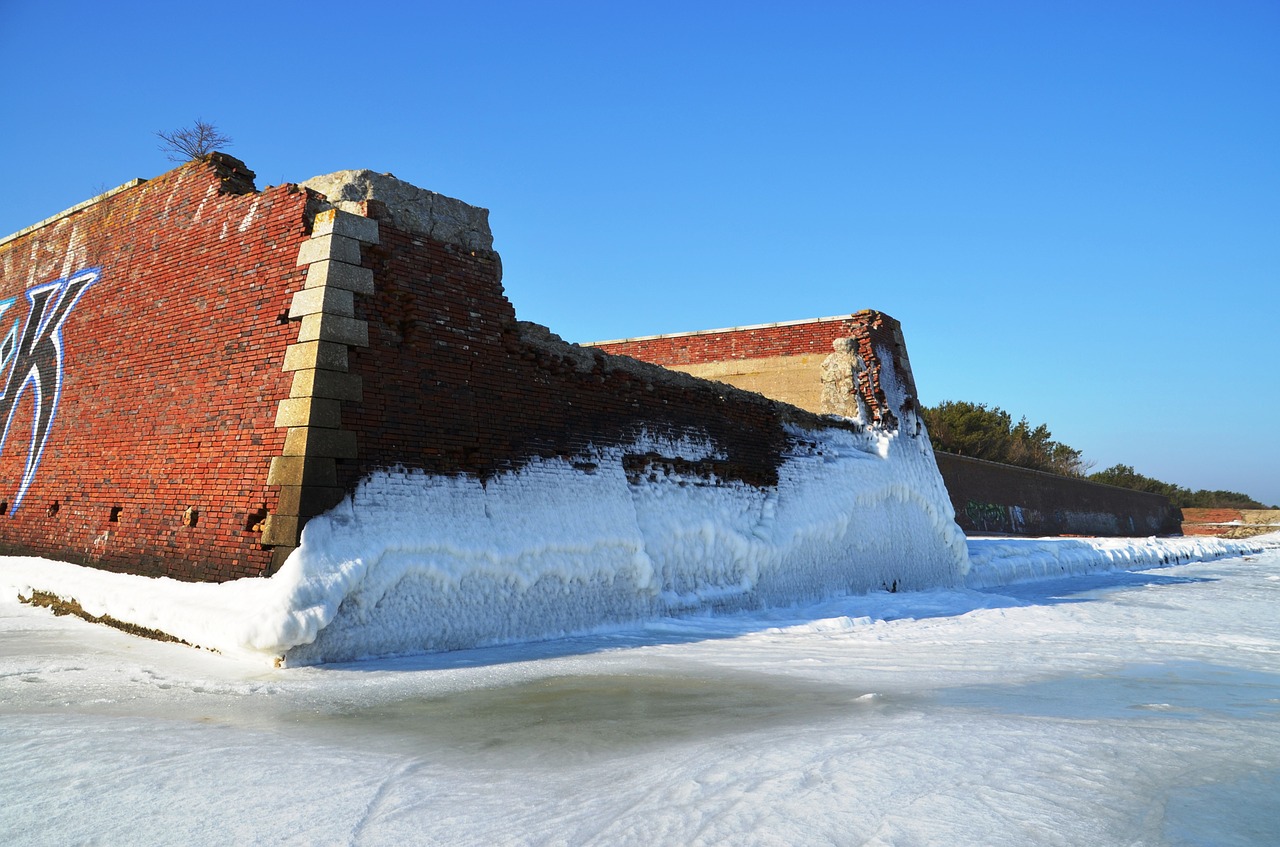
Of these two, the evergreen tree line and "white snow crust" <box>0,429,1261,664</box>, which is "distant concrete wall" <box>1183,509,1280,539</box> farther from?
"white snow crust" <box>0,429,1261,664</box>

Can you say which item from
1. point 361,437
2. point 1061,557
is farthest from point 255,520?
point 1061,557

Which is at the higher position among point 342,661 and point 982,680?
point 342,661

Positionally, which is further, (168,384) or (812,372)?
(812,372)

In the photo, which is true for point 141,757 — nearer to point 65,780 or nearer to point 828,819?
point 65,780

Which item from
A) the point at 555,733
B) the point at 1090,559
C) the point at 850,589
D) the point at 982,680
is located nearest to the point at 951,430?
the point at 1090,559

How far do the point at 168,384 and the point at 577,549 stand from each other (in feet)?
13.2

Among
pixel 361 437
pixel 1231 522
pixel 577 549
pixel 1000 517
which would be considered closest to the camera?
pixel 361 437

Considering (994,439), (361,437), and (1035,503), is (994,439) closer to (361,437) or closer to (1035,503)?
(1035,503)

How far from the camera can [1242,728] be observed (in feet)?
13.6

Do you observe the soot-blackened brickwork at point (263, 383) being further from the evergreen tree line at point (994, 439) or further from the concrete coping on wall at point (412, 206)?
the evergreen tree line at point (994, 439)

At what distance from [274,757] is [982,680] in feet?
14.0

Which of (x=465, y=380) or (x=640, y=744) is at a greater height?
(x=465, y=380)

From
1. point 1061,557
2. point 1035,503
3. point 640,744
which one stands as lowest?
point 640,744

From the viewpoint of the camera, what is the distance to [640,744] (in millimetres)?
3668
